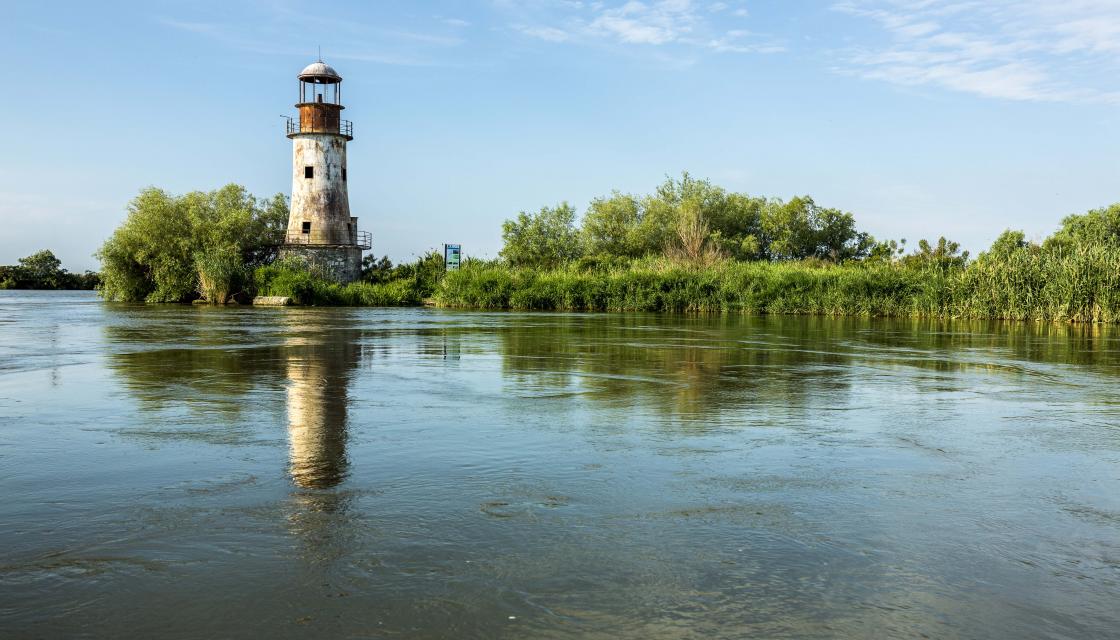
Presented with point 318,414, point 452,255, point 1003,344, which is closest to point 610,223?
point 452,255

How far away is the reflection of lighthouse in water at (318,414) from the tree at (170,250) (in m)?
47.0

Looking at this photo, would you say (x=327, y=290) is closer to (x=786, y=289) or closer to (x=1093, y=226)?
(x=786, y=289)

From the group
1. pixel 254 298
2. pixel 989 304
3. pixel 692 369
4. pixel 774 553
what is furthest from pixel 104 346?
pixel 254 298

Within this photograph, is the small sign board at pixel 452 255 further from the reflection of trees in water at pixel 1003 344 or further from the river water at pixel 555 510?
the river water at pixel 555 510

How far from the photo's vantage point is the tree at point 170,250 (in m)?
58.8

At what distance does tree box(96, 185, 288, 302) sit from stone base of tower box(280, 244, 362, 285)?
366 centimetres

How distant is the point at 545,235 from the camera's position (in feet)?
271

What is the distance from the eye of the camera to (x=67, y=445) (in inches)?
256

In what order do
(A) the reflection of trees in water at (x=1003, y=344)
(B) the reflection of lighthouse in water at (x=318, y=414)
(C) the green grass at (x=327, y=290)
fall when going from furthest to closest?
(C) the green grass at (x=327, y=290) → (A) the reflection of trees in water at (x=1003, y=344) → (B) the reflection of lighthouse in water at (x=318, y=414)

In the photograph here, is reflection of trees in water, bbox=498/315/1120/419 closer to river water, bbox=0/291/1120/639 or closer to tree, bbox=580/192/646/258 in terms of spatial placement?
river water, bbox=0/291/1120/639

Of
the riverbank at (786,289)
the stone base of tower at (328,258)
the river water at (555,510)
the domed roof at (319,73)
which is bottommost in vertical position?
the river water at (555,510)

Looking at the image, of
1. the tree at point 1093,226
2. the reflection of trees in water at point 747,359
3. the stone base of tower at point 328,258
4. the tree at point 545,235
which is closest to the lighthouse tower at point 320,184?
the stone base of tower at point 328,258

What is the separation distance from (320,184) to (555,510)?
58.5m

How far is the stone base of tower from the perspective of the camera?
59844 millimetres
